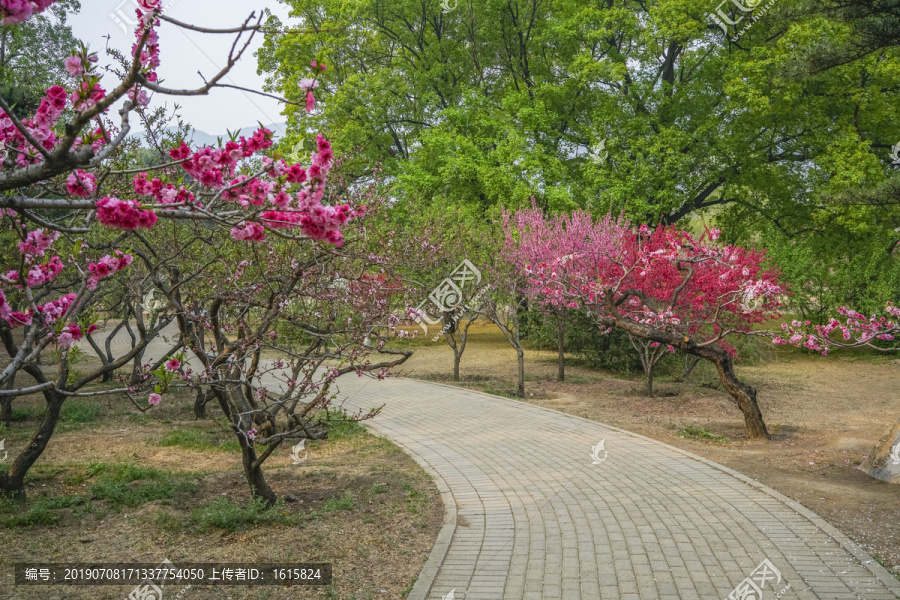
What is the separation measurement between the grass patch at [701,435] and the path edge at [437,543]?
4713mm

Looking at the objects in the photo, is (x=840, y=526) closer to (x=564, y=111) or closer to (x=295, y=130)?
(x=564, y=111)

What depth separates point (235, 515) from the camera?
5.99m

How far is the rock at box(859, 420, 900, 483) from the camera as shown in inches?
312

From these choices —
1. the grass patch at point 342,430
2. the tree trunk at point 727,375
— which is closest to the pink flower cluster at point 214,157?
the grass patch at point 342,430

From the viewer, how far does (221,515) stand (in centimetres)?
592

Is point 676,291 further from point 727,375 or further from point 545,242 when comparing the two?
point 545,242

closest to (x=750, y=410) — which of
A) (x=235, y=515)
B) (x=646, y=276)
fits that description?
→ (x=646, y=276)

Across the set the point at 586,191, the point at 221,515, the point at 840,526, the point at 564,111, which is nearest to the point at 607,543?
the point at 840,526

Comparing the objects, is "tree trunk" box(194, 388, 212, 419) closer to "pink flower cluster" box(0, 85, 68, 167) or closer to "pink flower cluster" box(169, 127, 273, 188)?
"pink flower cluster" box(0, 85, 68, 167)

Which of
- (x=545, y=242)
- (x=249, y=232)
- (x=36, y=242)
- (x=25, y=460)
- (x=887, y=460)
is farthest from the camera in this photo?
(x=545, y=242)

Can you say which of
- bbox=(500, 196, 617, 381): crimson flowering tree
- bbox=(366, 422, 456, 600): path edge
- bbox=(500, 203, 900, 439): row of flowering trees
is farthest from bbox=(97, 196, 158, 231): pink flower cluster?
bbox=(500, 196, 617, 381): crimson flowering tree

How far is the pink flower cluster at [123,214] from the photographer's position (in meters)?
2.96

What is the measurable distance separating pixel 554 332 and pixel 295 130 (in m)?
13.4

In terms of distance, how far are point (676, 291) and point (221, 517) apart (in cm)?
847
